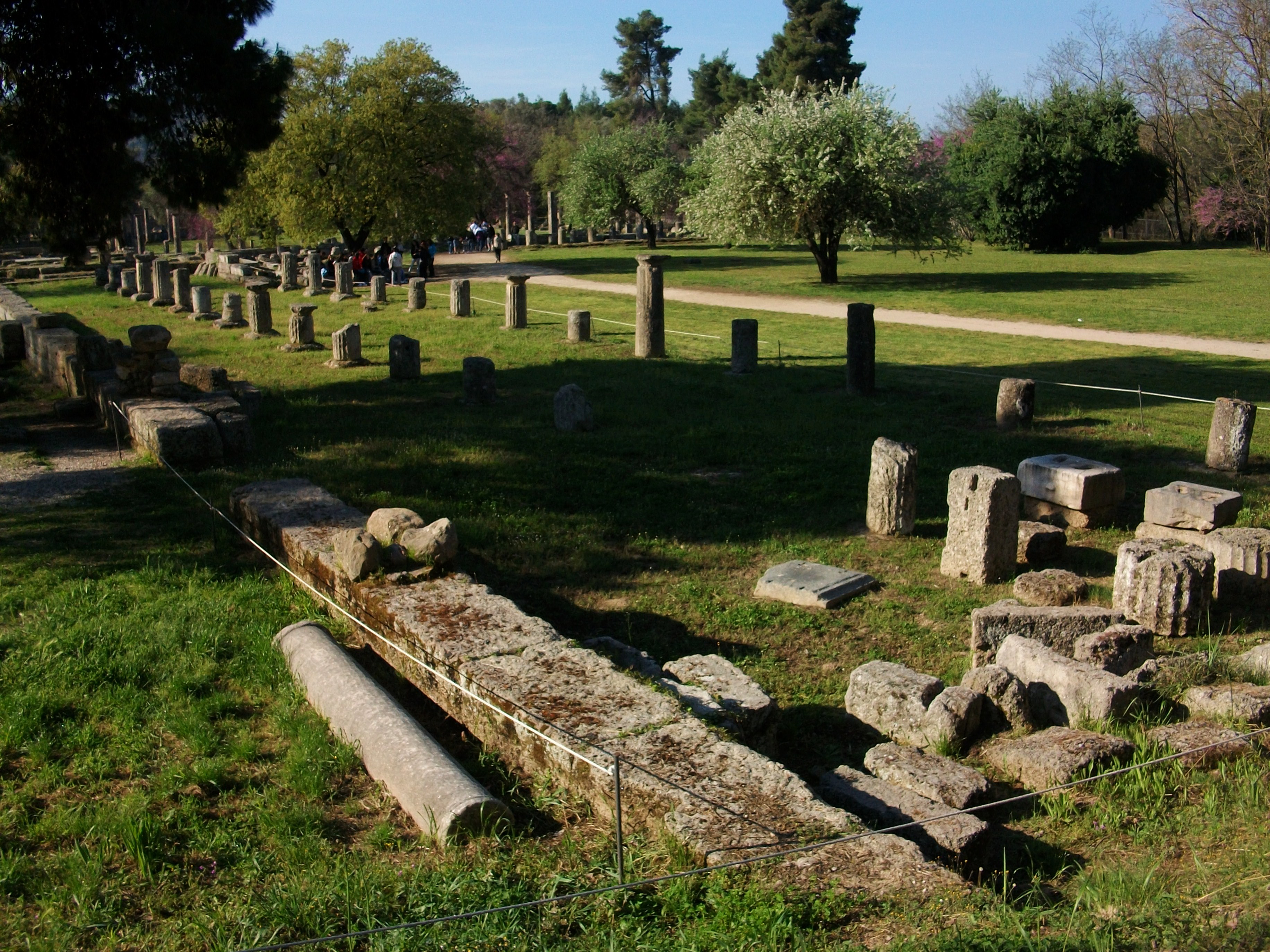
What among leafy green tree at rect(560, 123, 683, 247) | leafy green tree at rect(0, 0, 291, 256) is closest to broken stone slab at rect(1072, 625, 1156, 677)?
leafy green tree at rect(0, 0, 291, 256)

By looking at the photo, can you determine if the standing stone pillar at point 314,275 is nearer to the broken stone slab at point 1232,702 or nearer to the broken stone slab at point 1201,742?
the broken stone slab at point 1232,702

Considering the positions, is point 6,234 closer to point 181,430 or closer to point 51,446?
point 51,446

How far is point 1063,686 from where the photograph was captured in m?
5.67

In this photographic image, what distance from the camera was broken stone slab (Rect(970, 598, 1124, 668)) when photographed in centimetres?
629

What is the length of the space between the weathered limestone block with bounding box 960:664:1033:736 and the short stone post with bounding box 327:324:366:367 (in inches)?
514

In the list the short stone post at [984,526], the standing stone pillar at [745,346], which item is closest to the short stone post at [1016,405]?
the standing stone pillar at [745,346]

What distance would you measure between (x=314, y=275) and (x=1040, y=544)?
2447 cm

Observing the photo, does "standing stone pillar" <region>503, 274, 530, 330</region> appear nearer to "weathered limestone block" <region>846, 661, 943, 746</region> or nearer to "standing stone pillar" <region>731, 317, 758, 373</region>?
"standing stone pillar" <region>731, 317, 758, 373</region>

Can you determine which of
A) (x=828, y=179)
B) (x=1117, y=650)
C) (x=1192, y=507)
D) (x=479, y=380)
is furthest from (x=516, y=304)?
(x=1117, y=650)

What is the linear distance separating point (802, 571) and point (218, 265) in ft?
102

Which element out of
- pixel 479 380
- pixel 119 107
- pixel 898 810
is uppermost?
pixel 119 107

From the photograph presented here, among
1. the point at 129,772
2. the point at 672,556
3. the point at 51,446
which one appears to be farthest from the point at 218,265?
the point at 129,772

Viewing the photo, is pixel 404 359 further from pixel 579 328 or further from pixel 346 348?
pixel 579 328

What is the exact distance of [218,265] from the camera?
34250mm
